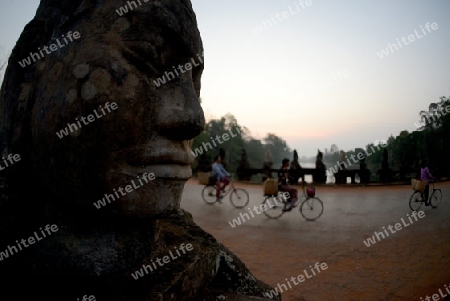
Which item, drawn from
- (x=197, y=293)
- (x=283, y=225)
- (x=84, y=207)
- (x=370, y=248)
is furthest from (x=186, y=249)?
(x=283, y=225)

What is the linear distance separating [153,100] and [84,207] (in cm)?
53

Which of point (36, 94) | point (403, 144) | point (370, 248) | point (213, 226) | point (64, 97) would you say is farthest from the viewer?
point (403, 144)

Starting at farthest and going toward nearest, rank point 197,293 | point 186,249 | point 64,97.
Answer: point 186,249 < point 197,293 < point 64,97

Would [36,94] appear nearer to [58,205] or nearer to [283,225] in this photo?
[58,205]

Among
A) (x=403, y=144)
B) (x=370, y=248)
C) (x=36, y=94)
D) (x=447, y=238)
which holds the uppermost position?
(x=36, y=94)

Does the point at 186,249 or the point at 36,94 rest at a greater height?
the point at 36,94

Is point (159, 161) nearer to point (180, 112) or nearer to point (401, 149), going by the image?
point (180, 112)

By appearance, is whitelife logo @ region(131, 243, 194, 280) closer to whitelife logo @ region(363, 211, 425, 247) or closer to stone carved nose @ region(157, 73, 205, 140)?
stone carved nose @ region(157, 73, 205, 140)

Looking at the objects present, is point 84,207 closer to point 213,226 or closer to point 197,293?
point 197,293

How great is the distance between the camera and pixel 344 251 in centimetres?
633

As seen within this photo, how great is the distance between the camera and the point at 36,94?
120cm

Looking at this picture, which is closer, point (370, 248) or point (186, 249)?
point (186, 249)

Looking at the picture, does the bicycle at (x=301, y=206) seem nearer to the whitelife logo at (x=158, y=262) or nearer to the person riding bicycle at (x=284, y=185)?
the person riding bicycle at (x=284, y=185)

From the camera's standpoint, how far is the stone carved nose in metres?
1.14
